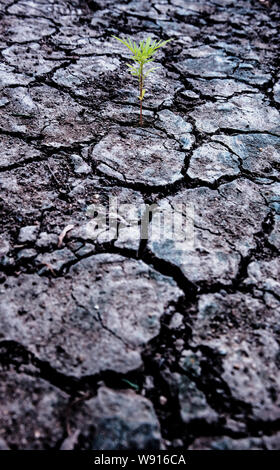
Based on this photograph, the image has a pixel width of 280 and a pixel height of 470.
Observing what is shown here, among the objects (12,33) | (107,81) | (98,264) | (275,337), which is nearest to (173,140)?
(107,81)

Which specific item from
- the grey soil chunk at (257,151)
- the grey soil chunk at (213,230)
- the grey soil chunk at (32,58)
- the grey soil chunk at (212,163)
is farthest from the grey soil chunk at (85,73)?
the grey soil chunk at (213,230)

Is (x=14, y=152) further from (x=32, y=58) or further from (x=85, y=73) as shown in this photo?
(x=32, y=58)

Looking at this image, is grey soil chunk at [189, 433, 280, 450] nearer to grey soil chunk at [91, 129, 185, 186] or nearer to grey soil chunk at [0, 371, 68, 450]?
grey soil chunk at [0, 371, 68, 450]

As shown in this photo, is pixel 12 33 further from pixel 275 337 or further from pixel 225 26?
pixel 275 337

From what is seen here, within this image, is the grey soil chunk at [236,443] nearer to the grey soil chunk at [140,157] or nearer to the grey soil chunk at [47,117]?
the grey soil chunk at [140,157]

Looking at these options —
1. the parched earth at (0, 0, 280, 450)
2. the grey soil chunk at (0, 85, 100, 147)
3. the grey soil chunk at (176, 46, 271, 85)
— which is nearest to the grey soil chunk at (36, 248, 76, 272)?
the parched earth at (0, 0, 280, 450)

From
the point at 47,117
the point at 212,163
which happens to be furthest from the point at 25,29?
the point at 212,163
